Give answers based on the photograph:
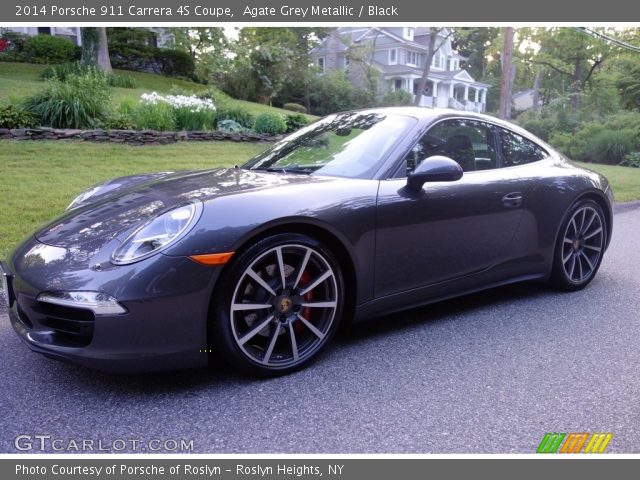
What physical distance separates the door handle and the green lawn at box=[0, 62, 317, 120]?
1053 cm

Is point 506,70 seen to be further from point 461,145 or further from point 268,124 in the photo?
point 461,145

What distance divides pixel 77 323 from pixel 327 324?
4.11 feet

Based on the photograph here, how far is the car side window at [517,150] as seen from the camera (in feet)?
13.6

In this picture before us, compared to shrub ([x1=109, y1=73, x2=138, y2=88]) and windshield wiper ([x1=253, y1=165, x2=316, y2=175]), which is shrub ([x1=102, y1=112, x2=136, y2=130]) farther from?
windshield wiper ([x1=253, y1=165, x2=316, y2=175])

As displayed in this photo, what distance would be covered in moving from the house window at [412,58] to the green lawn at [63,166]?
3750 centimetres

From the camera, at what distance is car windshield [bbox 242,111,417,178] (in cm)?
348

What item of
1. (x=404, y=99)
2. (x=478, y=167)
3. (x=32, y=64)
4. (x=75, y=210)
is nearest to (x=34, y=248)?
(x=75, y=210)

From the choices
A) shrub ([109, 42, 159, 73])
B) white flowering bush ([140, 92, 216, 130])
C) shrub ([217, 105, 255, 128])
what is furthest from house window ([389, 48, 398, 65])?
white flowering bush ([140, 92, 216, 130])

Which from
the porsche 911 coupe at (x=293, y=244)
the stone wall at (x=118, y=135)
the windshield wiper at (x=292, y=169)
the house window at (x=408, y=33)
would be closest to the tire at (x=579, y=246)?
the porsche 911 coupe at (x=293, y=244)

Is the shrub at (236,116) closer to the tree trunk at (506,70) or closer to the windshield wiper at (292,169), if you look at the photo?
the windshield wiper at (292,169)

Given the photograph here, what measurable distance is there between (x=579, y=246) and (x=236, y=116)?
956 cm

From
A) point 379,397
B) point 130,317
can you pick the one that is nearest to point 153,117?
point 130,317

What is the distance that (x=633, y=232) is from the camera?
7.25 metres

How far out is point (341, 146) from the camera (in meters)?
3.70
